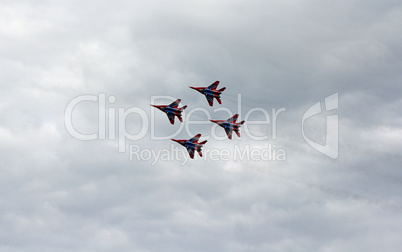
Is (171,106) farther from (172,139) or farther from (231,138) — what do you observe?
(231,138)

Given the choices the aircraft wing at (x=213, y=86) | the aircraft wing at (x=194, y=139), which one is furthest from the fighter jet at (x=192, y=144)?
the aircraft wing at (x=213, y=86)

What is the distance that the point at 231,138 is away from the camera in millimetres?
183500

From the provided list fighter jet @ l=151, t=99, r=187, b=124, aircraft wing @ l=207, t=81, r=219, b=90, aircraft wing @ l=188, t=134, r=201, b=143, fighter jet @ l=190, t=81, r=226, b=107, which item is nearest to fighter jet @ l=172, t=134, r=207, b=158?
aircraft wing @ l=188, t=134, r=201, b=143

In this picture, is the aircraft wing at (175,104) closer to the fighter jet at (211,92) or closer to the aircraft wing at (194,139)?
the fighter jet at (211,92)

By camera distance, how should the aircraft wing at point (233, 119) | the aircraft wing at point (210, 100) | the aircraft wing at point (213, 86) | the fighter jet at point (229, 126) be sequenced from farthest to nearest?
the aircraft wing at point (210, 100) → the aircraft wing at point (213, 86) → the aircraft wing at point (233, 119) → the fighter jet at point (229, 126)

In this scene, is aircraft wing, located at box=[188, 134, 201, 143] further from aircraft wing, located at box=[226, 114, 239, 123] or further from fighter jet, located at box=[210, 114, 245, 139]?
aircraft wing, located at box=[226, 114, 239, 123]

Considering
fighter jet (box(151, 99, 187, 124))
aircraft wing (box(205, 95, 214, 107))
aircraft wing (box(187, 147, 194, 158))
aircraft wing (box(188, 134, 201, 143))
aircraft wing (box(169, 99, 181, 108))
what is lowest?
aircraft wing (box(187, 147, 194, 158))

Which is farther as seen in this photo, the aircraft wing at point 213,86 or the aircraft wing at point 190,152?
the aircraft wing at point 213,86

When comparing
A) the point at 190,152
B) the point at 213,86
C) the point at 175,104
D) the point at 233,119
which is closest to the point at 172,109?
the point at 175,104

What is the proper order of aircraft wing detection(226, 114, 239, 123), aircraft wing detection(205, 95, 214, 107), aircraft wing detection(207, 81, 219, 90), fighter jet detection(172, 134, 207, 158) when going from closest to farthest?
fighter jet detection(172, 134, 207, 158)
aircraft wing detection(226, 114, 239, 123)
aircraft wing detection(207, 81, 219, 90)
aircraft wing detection(205, 95, 214, 107)

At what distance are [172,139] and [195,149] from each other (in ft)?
30.2

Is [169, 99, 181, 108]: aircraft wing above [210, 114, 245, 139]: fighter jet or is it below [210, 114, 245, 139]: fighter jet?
above

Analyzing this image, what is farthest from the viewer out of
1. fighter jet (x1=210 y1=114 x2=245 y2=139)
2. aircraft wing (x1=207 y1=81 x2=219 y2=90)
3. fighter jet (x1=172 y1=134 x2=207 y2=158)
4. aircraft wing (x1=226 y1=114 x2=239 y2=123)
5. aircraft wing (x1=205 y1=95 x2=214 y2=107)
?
aircraft wing (x1=205 y1=95 x2=214 y2=107)

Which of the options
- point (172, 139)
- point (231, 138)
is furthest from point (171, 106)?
point (231, 138)
